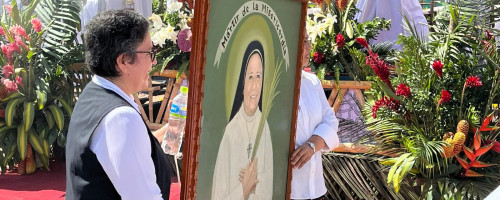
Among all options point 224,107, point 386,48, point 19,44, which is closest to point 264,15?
point 224,107

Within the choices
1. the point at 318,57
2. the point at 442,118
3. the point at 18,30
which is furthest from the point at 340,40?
the point at 18,30

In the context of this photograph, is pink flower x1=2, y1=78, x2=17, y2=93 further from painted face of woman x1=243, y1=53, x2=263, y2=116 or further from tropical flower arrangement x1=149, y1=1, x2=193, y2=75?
painted face of woman x1=243, y1=53, x2=263, y2=116

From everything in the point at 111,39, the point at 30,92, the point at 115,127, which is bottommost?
the point at 30,92

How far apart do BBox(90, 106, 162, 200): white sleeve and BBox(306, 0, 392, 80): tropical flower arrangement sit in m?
3.03

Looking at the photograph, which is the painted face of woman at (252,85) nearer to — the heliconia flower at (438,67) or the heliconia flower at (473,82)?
the heliconia flower at (438,67)

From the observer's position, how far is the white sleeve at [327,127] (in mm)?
3354

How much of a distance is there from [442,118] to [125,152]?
279 cm

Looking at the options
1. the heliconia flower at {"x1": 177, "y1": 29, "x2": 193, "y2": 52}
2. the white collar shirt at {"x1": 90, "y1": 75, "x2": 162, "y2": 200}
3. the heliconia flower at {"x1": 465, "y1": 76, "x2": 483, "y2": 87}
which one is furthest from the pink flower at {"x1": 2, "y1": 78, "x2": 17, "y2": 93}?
the white collar shirt at {"x1": 90, "y1": 75, "x2": 162, "y2": 200}

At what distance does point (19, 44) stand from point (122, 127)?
3.84m

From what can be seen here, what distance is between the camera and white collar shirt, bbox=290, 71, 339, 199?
335 cm

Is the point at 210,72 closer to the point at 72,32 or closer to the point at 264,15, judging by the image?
the point at 264,15

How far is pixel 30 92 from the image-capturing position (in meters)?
5.58

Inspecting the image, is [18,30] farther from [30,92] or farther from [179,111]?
[179,111]

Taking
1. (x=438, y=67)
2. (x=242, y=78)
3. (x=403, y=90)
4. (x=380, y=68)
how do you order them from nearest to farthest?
1. (x=242, y=78)
2. (x=438, y=67)
3. (x=403, y=90)
4. (x=380, y=68)
